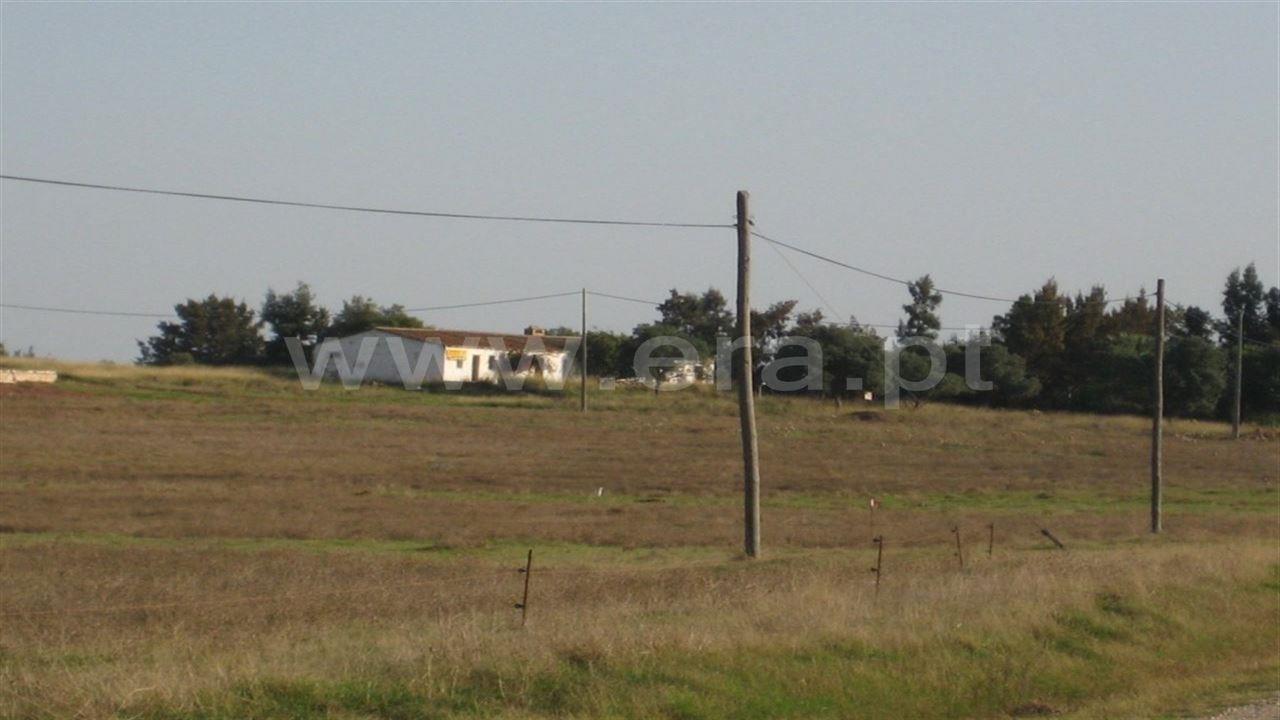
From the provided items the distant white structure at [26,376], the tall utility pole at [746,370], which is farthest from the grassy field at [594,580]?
the distant white structure at [26,376]

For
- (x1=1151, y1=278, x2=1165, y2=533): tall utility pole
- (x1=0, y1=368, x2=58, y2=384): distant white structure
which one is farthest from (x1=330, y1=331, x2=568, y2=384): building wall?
(x1=1151, y1=278, x2=1165, y2=533): tall utility pole

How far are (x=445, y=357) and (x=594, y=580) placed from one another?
66.4m

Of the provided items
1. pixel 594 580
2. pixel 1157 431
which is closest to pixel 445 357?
pixel 1157 431

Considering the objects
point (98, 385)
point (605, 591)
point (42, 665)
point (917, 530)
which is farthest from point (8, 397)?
point (42, 665)

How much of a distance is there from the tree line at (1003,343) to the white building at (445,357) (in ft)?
15.8

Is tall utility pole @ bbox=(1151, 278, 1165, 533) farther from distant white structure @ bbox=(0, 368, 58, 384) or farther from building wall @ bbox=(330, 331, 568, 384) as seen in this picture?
building wall @ bbox=(330, 331, 568, 384)

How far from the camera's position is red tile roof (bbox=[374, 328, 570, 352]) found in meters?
88.2

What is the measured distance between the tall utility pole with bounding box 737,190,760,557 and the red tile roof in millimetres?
63179

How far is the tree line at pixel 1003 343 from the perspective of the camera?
83562 millimetres

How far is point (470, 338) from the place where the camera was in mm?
90625

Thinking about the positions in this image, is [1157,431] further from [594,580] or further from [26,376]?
[26,376]

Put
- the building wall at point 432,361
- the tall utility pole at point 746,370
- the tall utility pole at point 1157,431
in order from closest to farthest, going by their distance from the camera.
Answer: the tall utility pole at point 746,370 < the tall utility pole at point 1157,431 < the building wall at point 432,361

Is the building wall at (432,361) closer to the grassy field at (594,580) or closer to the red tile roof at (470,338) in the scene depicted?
the red tile roof at (470,338)

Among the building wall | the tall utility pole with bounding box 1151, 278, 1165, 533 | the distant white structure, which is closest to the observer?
the tall utility pole with bounding box 1151, 278, 1165, 533
